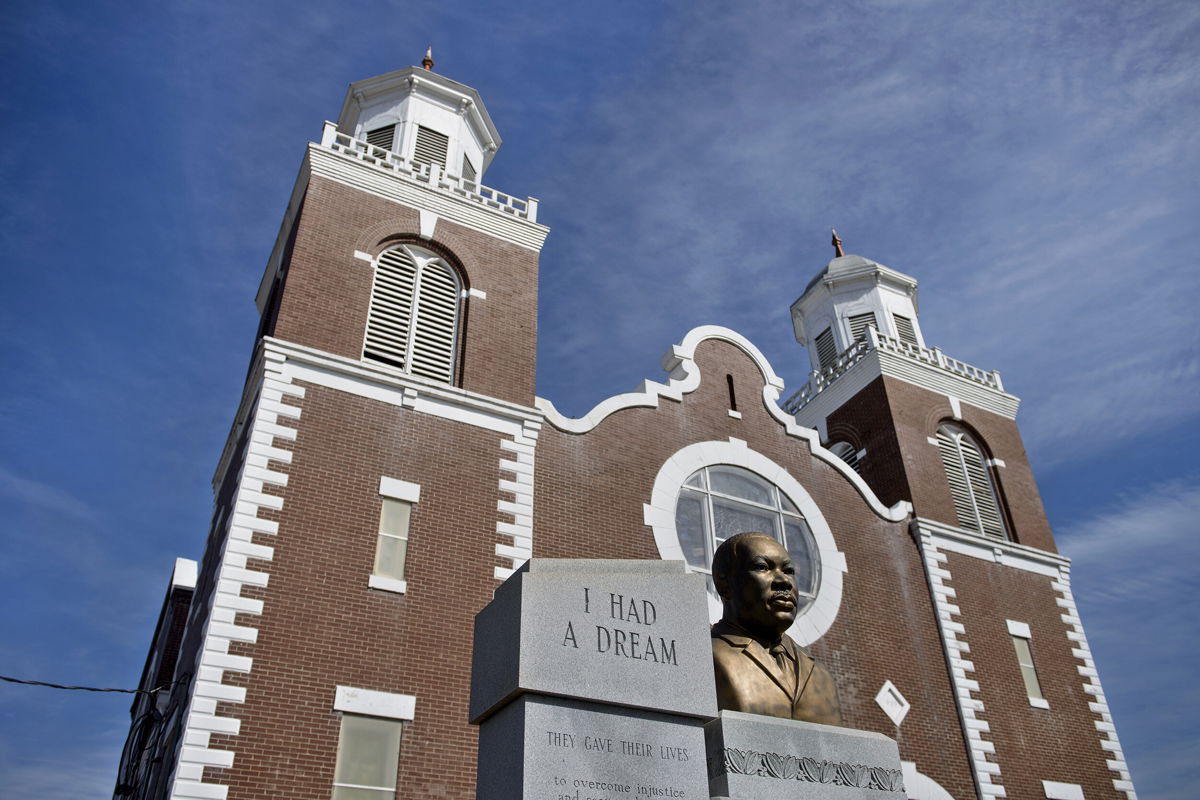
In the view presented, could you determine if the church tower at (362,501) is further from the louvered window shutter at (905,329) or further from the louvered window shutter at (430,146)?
the louvered window shutter at (905,329)

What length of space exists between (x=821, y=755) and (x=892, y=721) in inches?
536

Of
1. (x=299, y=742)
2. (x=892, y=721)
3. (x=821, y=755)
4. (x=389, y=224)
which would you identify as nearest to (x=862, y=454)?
(x=892, y=721)

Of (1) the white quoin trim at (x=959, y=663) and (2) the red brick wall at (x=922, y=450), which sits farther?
(2) the red brick wall at (x=922, y=450)

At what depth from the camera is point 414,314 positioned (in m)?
19.9

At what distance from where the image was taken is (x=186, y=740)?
12977 mm

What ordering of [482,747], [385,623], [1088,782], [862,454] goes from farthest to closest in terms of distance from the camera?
[862,454] < [1088,782] < [385,623] < [482,747]

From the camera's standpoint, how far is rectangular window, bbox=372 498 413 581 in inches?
628

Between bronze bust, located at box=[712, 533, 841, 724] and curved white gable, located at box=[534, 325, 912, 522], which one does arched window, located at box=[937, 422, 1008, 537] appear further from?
bronze bust, located at box=[712, 533, 841, 724]

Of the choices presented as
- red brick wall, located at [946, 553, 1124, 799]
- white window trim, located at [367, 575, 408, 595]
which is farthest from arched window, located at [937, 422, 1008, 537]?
white window trim, located at [367, 575, 408, 595]

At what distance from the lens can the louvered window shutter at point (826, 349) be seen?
102 feet

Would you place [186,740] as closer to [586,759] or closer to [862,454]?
[586,759]

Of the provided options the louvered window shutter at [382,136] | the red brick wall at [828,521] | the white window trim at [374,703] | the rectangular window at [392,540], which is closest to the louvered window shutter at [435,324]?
the red brick wall at [828,521]

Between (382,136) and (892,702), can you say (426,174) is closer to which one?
(382,136)

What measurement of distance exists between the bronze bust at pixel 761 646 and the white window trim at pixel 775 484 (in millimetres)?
9758
